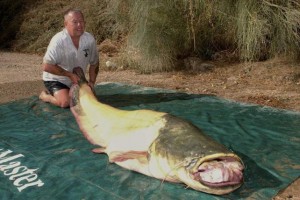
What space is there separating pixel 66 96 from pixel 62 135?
1.07 meters

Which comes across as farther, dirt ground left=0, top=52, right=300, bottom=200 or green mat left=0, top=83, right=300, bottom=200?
dirt ground left=0, top=52, right=300, bottom=200

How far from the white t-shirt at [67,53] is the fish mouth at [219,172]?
2816 millimetres

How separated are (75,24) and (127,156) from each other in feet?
7.32

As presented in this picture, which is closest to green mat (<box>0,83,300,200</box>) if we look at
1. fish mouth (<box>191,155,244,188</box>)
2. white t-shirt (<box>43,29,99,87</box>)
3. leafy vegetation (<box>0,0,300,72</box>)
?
fish mouth (<box>191,155,244,188</box>)

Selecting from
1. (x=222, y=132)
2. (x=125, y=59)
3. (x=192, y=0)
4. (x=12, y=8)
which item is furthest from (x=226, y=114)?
(x=12, y=8)

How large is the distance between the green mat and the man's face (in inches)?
37.2

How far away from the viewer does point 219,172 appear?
233 cm

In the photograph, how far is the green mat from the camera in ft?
8.93

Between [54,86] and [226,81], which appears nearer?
[54,86]

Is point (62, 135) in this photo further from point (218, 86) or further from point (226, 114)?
point (218, 86)

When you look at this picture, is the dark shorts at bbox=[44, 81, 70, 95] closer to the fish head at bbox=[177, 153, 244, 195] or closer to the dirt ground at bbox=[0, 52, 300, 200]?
the dirt ground at bbox=[0, 52, 300, 200]

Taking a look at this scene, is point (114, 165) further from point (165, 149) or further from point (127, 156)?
point (165, 149)

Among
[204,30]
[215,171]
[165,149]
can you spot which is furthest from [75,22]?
[204,30]

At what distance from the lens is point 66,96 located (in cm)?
482
